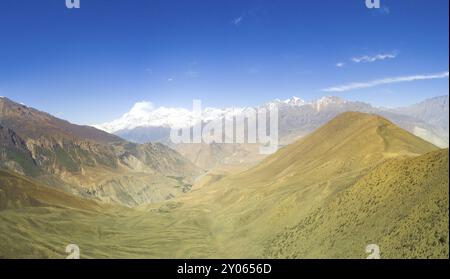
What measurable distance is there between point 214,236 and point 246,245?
29268 millimetres

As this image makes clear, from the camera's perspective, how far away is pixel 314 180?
13800cm

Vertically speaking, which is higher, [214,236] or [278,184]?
[278,184]

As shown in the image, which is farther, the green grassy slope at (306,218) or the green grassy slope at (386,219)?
the green grassy slope at (306,218)

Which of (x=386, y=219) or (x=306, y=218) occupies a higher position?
(x=386, y=219)

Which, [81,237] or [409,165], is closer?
[409,165]

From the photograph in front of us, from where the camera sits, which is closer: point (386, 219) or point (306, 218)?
point (386, 219)

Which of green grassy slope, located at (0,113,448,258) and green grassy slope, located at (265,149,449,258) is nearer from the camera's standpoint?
green grassy slope, located at (265,149,449,258)

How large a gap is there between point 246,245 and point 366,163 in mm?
46654

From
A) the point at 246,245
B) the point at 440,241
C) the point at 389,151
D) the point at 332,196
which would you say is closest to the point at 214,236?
the point at 246,245
